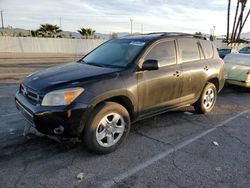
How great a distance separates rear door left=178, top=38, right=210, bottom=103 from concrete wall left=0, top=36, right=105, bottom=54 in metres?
26.2

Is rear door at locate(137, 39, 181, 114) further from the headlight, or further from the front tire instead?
the headlight

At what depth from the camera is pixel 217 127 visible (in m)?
5.18

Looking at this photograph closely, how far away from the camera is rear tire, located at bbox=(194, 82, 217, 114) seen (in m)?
5.80

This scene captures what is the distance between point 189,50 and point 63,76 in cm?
277

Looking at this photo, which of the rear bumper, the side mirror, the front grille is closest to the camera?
the front grille

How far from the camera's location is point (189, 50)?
17.6ft

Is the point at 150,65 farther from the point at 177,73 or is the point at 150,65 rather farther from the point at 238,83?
the point at 238,83

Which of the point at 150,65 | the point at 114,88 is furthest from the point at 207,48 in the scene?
the point at 114,88

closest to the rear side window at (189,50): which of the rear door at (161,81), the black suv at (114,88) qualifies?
the black suv at (114,88)

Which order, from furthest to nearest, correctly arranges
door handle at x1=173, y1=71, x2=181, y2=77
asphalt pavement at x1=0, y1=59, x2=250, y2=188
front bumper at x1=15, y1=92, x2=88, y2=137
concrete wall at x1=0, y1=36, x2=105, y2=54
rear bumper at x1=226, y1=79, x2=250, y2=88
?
concrete wall at x1=0, y1=36, x2=105, y2=54, rear bumper at x1=226, y1=79, x2=250, y2=88, door handle at x1=173, y1=71, x2=181, y2=77, front bumper at x1=15, y1=92, x2=88, y2=137, asphalt pavement at x1=0, y1=59, x2=250, y2=188

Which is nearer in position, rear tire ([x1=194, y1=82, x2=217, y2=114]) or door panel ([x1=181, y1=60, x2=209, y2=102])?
door panel ([x1=181, y1=60, x2=209, y2=102])

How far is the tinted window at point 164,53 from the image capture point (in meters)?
4.54

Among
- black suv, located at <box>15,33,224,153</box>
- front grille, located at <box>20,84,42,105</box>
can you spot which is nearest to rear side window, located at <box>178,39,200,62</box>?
black suv, located at <box>15,33,224,153</box>

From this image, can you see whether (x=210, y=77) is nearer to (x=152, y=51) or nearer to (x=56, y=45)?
(x=152, y=51)
